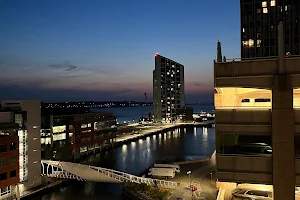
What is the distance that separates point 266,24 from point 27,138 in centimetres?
5289

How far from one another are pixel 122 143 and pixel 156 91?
8414 centimetres

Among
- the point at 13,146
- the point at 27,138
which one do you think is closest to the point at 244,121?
the point at 13,146

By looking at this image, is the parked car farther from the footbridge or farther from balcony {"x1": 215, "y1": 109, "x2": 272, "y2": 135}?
the footbridge

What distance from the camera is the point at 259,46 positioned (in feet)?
212

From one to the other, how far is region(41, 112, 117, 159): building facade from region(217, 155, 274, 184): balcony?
4633cm

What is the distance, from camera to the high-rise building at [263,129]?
10617 mm

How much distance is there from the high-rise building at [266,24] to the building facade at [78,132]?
35848 millimetres

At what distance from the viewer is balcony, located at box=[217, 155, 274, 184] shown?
35.9 feet

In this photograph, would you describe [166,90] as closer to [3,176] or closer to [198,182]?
[198,182]

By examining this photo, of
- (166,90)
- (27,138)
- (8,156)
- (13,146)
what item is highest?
(166,90)

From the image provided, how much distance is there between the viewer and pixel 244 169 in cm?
1112

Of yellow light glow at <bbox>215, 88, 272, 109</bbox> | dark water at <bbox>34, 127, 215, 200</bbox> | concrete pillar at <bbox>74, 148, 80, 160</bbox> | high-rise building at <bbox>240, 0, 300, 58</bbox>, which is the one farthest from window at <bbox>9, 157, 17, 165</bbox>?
high-rise building at <bbox>240, 0, 300, 58</bbox>

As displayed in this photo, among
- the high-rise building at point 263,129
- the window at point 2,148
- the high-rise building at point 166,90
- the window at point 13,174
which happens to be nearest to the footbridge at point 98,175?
the window at point 13,174

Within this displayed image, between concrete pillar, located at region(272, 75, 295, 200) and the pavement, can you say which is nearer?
concrete pillar, located at region(272, 75, 295, 200)
